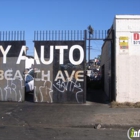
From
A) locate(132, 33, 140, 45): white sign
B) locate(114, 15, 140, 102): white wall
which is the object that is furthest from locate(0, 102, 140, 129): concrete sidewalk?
locate(132, 33, 140, 45): white sign

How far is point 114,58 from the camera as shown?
1149 cm

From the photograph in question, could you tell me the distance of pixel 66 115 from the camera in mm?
9078

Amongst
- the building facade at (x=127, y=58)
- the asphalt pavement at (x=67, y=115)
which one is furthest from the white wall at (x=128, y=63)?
→ the asphalt pavement at (x=67, y=115)

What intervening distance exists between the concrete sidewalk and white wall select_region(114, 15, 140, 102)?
3.27ft

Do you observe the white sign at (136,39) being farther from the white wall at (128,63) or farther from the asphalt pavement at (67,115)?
the asphalt pavement at (67,115)

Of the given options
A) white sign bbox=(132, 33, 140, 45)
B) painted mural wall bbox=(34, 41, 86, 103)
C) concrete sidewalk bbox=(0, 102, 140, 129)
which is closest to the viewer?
concrete sidewalk bbox=(0, 102, 140, 129)

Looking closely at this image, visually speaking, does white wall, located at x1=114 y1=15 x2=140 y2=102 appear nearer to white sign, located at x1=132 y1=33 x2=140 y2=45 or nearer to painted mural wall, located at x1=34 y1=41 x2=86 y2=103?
white sign, located at x1=132 y1=33 x2=140 y2=45

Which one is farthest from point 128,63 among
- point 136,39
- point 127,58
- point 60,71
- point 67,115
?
point 67,115

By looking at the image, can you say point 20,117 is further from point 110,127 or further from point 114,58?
point 114,58

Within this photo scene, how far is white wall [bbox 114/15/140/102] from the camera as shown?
36.4 feet

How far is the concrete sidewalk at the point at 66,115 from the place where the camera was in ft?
26.0

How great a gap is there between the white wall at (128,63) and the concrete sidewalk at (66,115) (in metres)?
1.00

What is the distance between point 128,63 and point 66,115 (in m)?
3.94

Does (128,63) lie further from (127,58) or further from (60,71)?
(60,71)
